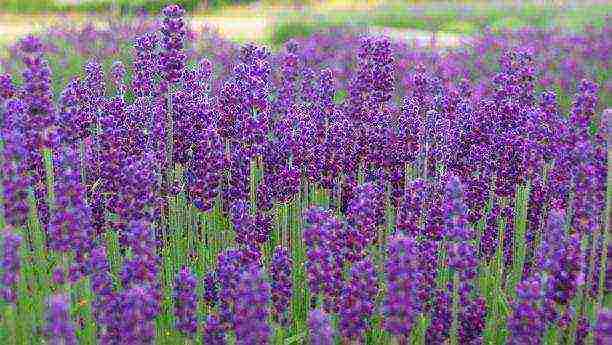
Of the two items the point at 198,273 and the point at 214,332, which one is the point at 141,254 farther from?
the point at 198,273

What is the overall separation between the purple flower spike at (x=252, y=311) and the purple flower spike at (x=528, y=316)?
72 cm

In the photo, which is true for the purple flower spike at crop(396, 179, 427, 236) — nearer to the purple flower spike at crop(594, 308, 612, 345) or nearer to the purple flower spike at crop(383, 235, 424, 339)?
the purple flower spike at crop(383, 235, 424, 339)

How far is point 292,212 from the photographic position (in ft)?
14.0

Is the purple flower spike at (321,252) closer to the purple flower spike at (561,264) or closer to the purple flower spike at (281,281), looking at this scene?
the purple flower spike at (281,281)

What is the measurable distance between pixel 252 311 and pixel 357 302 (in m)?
0.43

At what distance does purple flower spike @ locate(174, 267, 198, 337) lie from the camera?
2.74 meters

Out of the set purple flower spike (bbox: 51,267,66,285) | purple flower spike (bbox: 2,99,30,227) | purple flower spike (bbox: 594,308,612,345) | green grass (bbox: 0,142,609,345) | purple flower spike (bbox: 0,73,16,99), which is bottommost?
green grass (bbox: 0,142,609,345)

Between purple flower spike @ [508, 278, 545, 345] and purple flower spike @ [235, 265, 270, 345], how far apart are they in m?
0.72

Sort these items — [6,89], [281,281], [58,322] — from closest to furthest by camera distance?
[58,322] < [281,281] < [6,89]

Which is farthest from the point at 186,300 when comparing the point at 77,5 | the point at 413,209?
the point at 77,5

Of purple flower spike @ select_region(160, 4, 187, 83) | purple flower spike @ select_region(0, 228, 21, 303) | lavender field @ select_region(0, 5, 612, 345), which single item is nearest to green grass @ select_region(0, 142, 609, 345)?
lavender field @ select_region(0, 5, 612, 345)

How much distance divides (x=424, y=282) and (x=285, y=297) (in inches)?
18.9

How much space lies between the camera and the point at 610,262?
295 centimetres

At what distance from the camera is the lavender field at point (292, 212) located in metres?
2.70
